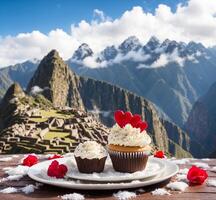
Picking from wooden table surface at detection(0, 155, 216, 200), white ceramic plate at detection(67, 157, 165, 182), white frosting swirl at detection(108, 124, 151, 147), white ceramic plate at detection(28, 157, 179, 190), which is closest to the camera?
wooden table surface at detection(0, 155, 216, 200)

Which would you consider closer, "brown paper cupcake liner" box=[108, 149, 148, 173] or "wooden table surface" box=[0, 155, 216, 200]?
"wooden table surface" box=[0, 155, 216, 200]

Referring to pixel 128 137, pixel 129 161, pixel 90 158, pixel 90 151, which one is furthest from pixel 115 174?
pixel 128 137

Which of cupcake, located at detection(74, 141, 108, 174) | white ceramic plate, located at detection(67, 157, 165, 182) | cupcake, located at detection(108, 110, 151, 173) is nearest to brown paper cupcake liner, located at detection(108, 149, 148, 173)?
cupcake, located at detection(108, 110, 151, 173)

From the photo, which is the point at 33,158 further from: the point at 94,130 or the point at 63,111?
the point at 63,111

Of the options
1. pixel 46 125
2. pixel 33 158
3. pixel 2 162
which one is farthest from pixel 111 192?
pixel 46 125

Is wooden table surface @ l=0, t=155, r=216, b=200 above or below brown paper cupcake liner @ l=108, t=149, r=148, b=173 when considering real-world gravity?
below

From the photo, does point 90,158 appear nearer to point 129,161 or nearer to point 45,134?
point 129,161

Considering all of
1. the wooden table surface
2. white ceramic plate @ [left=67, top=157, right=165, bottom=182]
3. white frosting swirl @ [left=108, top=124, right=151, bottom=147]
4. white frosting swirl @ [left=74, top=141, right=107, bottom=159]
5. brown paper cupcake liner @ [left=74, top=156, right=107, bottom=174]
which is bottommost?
the wooden table surface

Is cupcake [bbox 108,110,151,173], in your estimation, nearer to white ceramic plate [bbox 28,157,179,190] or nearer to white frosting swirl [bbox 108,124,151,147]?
white frosting swirl [bbox 108,124,151,147]
